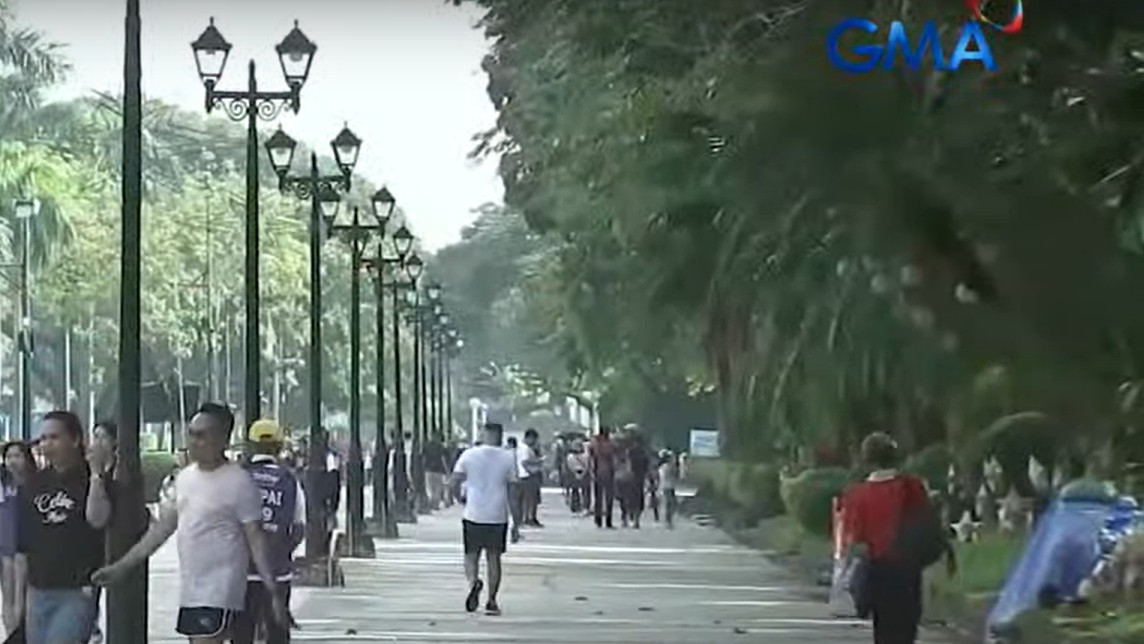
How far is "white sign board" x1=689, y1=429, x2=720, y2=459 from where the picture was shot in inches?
2517

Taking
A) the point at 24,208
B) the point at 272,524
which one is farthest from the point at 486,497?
the point at 24,208

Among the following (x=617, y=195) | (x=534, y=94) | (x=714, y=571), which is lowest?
(x=714, y=571)

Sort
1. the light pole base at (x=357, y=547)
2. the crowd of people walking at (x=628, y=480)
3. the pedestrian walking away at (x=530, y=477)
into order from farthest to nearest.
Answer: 1. the crowd of people walking at (x=628, y=480)
2. the pedestrian walking away at (x=530, y=477)
3. the light pole base at (x=357, y=547)

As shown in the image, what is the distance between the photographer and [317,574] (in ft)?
87.8

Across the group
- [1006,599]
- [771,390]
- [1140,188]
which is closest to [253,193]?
[771,390]

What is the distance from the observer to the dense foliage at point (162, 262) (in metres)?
72.2

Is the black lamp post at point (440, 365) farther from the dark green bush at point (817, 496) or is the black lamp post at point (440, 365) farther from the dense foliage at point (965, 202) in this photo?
the dense foliage at point (965, 202)

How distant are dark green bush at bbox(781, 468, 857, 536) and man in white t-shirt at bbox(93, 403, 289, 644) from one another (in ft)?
68.1

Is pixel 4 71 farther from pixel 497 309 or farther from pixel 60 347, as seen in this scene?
pixel 497 309

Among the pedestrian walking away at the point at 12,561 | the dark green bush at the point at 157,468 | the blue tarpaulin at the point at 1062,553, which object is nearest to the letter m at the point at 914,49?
the pedestrian walking away at the point at 12,561

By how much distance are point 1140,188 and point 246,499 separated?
7738 mm

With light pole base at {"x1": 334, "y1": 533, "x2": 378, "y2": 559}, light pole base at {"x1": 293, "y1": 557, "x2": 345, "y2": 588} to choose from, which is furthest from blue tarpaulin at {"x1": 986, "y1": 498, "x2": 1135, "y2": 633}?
light pole base at {"x1": 334, "y1": 533, "x2": 378, "y2": 559}

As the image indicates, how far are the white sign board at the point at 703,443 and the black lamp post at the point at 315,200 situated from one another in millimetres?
32194

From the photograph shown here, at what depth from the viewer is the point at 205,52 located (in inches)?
800
